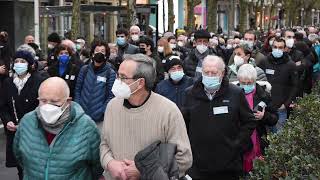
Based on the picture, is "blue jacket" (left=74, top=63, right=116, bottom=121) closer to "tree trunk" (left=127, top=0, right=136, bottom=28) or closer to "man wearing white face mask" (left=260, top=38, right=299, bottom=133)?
"man wearing white face mask" (left=260, top=38, right=299, bottom=133)

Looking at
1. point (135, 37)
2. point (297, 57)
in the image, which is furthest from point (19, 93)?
point (297, 57)

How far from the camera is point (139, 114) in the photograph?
189 inches

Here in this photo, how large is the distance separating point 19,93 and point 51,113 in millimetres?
2995

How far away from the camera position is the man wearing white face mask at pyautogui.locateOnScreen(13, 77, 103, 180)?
4.98m

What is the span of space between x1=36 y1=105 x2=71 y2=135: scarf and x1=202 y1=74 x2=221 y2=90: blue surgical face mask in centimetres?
166

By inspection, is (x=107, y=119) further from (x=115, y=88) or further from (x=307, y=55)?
(x=307, y=55)

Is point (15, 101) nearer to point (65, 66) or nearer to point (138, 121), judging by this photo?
point (65, 66)

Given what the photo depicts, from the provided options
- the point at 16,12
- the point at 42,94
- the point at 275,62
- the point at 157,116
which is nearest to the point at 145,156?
the point at 157,116

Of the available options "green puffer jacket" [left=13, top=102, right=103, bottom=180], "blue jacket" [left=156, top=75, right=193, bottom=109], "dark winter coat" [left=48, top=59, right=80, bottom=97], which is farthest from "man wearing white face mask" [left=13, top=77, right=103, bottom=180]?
"dark winter coat" [left=48, top=59, right=80, bottom=97]

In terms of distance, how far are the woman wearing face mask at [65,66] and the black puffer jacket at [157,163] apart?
19.6 feet

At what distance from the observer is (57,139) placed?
4.99 metres

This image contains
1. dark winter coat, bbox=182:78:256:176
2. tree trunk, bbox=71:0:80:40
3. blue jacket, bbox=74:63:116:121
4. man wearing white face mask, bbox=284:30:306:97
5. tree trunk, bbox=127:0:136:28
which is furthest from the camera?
tree trunk, bbox=127:0:136:28

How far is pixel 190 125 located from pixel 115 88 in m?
1.70

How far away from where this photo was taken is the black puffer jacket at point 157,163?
4504 mm
